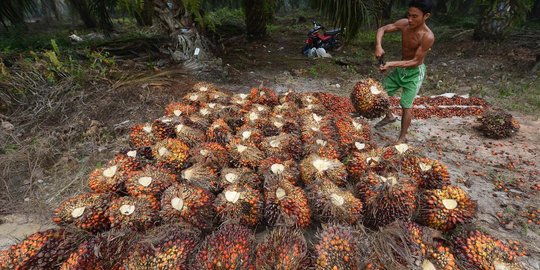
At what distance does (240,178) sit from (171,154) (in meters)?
0.60

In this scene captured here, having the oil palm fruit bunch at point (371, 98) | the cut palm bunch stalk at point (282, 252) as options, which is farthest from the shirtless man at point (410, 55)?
the cut palm bunch stalk at point (282, 252)

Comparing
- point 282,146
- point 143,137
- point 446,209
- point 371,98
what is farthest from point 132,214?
point 371,98

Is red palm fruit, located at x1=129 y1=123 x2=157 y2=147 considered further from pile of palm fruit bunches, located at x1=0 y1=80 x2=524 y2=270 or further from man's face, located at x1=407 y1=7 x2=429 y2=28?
man's face, located at x1=407 y1=7 x2=429 y2=28

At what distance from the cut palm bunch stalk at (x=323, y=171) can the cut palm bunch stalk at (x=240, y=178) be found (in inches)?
13.1

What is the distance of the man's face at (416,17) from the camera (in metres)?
2.79

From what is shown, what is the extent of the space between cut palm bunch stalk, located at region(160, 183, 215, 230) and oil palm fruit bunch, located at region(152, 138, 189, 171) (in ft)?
1.30

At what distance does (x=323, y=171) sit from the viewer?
1.97 metres

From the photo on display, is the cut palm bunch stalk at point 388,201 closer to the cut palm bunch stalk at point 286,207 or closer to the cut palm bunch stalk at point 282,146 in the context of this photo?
the cut palm bunch stalk at point 286,207

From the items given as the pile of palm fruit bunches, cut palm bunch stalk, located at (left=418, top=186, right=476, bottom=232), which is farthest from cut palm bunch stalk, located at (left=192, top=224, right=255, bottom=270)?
cut palm bunch stalk, located at (left=418, top=186, right=476, bottom=232)

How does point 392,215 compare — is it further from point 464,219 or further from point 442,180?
point 442,180

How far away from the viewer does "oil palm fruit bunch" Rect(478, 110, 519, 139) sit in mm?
3260

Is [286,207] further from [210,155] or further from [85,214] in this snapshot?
[85,214]

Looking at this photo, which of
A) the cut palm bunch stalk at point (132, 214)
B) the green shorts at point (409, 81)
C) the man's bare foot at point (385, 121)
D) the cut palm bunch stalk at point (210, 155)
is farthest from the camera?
the man's bare foot at point (385, 121)

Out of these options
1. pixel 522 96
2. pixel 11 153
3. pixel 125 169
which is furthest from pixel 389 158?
pixel 522 96
